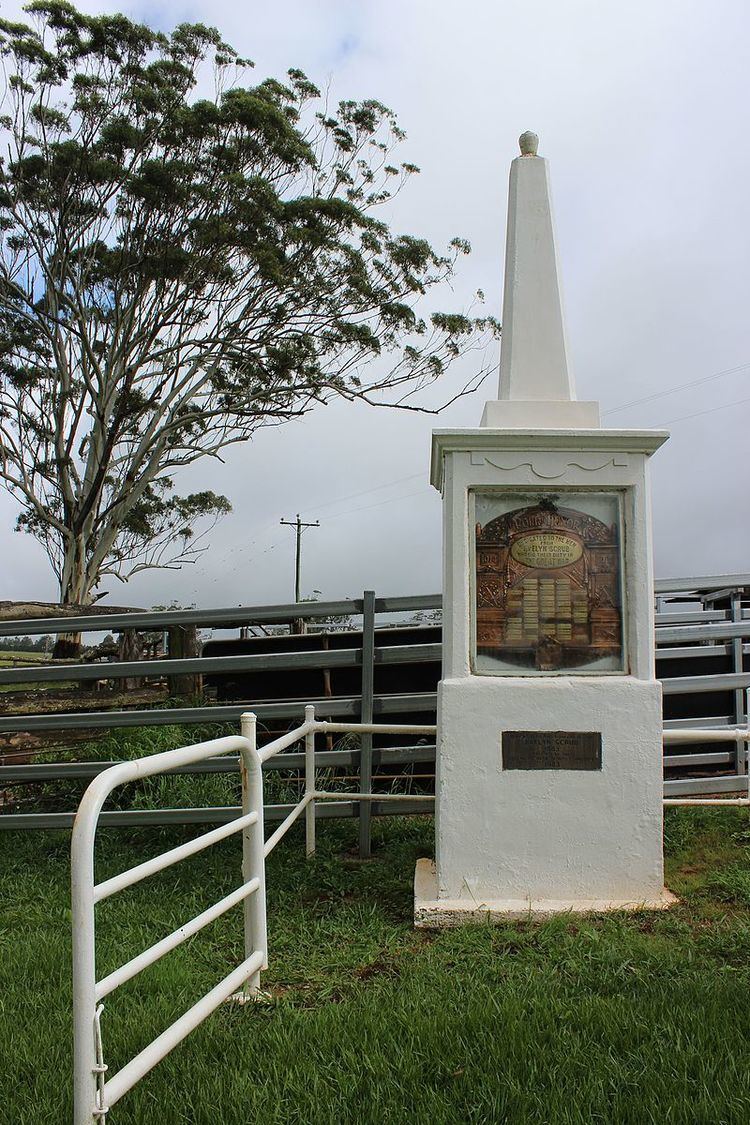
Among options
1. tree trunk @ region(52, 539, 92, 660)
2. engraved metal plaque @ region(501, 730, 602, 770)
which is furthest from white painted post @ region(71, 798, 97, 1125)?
tree trunk @ region(52, 539, 92, 660)

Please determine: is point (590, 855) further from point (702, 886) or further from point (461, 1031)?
point (461, 1031)

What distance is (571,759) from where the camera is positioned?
16.5 feet

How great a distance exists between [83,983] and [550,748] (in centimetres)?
318

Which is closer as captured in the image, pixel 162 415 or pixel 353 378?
pixel 162 415

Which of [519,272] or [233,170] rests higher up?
[233,170]

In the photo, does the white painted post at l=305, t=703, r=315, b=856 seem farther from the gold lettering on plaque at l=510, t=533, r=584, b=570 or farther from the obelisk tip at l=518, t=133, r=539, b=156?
the obelisk tip at l=518, t=133, r=539, b=156

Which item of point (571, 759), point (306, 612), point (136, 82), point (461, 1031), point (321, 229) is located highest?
point (136, 82)

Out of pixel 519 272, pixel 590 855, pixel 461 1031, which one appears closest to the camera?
pixel 461 1031

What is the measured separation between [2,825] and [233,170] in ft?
46.3

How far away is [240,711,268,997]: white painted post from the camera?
3691mm

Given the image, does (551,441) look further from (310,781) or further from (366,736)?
(310,781)

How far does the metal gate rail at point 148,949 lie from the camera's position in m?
2.38

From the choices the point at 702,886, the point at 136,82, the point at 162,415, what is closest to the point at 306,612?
the point at 702,886

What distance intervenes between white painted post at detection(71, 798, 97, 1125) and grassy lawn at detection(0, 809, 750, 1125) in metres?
0.39
